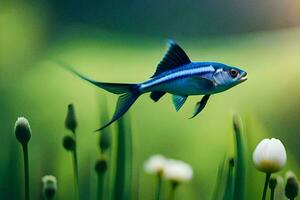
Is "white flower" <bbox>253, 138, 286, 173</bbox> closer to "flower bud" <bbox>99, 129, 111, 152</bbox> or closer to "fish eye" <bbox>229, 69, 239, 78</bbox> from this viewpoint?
"fish eye" <bbox>229, 69, 239, 78</bbox>

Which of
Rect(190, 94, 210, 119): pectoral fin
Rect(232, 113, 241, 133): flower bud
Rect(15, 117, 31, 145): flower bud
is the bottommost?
Rect(15, 117, 31, 145): flower bud

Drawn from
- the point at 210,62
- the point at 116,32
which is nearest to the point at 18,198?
the point at 116,32

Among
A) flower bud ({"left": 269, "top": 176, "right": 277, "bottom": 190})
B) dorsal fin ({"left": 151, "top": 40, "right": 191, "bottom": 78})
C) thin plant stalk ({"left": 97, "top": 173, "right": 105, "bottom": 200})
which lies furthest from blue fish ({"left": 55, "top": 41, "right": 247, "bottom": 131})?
flower bud ({"left": 269, "top": 176, "right": 277, "bottom": 190})

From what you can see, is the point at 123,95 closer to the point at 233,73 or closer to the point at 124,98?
the point at 124,98

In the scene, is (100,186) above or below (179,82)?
below

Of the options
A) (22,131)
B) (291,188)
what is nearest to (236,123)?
(291,188)
